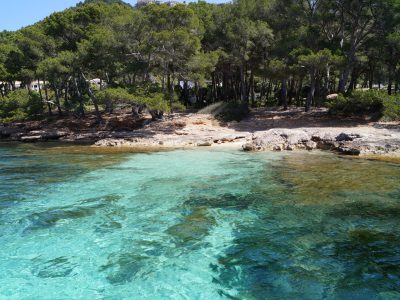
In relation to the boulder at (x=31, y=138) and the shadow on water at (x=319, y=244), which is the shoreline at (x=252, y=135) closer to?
the boulder at (x=31, y=138)

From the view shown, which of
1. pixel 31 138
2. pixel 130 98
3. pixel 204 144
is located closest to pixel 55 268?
pixel 204 144

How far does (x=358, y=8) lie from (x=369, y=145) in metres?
11.6

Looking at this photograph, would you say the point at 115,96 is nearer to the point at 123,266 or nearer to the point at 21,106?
the point at 21,106

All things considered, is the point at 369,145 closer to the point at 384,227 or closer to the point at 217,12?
the point at 384,227

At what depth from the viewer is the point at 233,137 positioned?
23297 mm

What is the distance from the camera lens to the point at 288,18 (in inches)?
1145

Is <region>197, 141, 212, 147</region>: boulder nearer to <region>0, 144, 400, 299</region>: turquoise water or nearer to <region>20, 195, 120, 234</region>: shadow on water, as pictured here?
<region>0, 144, 400, 299</region>: turquoise water

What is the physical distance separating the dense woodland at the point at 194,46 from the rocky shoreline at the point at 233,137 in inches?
67.2

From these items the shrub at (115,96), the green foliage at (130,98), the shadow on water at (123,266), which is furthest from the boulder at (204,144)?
the shadow on water at (123,266)

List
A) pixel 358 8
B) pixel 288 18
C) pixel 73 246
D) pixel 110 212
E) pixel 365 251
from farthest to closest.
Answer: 1. pixel 288 18
2. pixel 358 8
3. pixel 110 212
4. pixel 73 246
5. pixel 365 251

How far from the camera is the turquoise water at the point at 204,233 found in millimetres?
6668

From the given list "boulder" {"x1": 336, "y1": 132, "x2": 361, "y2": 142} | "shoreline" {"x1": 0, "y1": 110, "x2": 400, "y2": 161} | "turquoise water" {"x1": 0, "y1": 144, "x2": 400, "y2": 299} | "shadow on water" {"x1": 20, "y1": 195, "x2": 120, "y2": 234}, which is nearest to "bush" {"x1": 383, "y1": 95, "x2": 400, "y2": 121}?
"shoreline" {"x1": 0, "y1": 110, "x2": 400, "y2": 161}

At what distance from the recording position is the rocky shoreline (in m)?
19.1

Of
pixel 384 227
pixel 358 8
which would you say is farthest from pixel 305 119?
pixel 384 227
